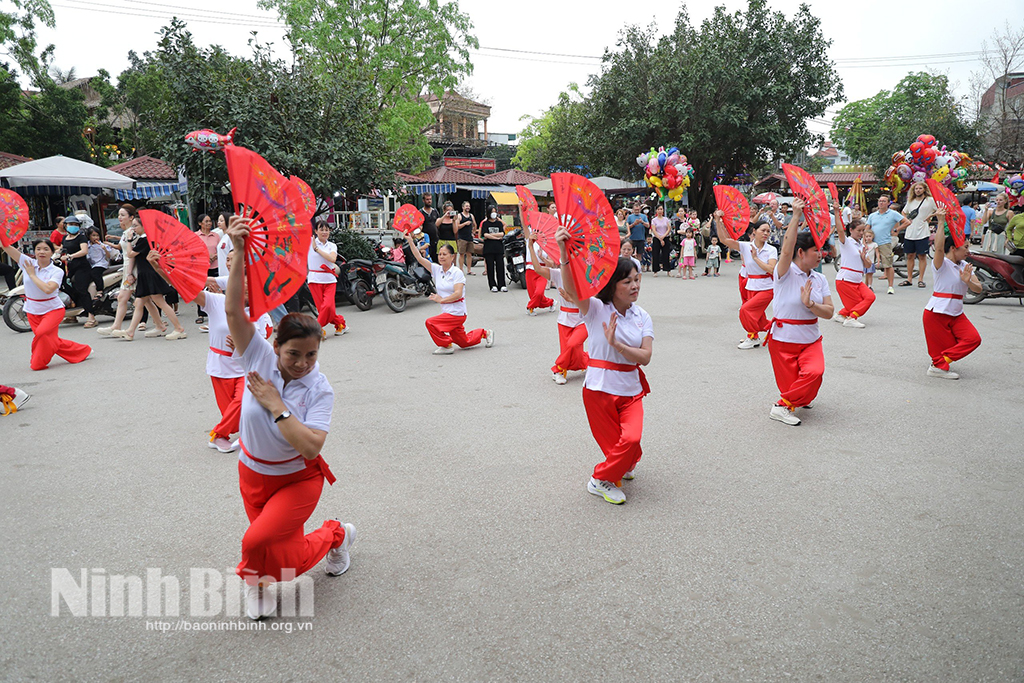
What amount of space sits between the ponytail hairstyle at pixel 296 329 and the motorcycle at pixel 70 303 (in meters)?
9.66

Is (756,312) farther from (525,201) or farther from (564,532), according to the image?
(564,532)

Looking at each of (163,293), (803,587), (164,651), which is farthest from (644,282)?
(164,651)

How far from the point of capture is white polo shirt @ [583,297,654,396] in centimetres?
394

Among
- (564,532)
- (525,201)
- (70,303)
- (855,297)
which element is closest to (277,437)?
(564,532)

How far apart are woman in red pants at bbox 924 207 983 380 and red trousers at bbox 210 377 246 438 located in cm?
626

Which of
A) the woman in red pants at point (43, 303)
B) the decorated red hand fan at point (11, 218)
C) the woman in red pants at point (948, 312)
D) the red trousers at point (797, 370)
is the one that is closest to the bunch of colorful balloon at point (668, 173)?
the woman in red pants at point (948, 312)

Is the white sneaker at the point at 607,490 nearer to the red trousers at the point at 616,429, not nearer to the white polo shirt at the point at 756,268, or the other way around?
the red trousers at the point at 616,429

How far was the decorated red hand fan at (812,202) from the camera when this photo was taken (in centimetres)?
495

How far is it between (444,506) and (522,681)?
5.24 ft

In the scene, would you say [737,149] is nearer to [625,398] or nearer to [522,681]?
[625,398]

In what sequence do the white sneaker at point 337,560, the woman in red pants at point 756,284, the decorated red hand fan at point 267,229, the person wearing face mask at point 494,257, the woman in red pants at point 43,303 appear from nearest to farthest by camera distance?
the decorated red hand fan at point 267,229
the white sneaker at point 337,560
the woman in red pants at point 43,303
the woman in red pants at point 756,284
the person wearing face mask at point 494,257

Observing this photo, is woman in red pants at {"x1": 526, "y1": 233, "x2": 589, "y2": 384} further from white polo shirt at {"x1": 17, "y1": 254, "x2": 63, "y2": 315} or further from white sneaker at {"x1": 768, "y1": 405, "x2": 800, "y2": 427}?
white polo shirt at {"x1": 17, "y1": 254, "x2": 63, "y2": 315}

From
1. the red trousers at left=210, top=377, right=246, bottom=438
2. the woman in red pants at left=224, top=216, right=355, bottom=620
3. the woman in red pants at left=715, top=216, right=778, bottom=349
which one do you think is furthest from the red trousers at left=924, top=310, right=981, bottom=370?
the red trousers at left=210, top=377, right=246, bottom=438

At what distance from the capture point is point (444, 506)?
13.1ft
